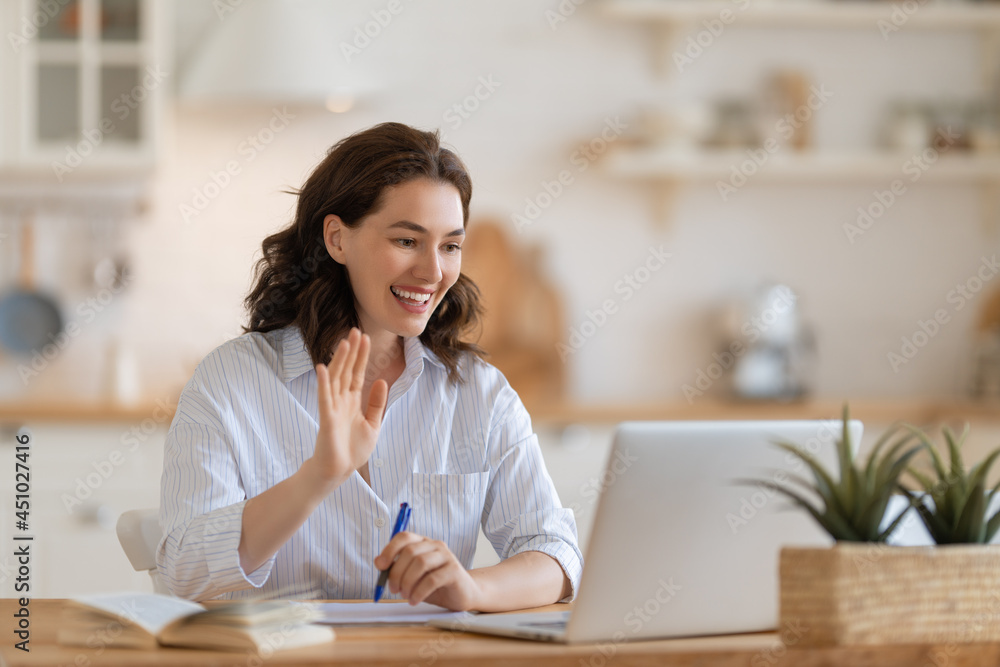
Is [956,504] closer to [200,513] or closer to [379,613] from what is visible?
[379,613]

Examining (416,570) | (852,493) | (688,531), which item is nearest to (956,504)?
(852,493)

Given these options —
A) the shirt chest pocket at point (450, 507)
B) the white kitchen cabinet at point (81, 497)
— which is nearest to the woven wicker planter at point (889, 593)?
the shirt chest pocket at point (450, 507)

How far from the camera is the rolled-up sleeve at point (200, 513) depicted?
54.5 inches

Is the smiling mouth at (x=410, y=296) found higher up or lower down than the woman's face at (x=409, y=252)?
lower down

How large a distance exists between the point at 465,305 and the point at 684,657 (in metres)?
0.92

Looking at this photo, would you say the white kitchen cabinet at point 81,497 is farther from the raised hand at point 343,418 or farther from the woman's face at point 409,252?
the raised hand at point 343,418

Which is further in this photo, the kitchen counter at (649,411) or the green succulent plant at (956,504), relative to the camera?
the kitchen counter at (649,411)

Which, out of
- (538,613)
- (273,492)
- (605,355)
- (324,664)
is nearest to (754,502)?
(538,613)

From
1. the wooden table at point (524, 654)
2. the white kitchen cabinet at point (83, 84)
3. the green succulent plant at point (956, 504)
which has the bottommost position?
the wooden table at point (524, 654)

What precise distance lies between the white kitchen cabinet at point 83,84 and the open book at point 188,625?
2.32 m

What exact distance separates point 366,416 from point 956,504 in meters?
0.73

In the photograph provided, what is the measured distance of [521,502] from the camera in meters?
1.65

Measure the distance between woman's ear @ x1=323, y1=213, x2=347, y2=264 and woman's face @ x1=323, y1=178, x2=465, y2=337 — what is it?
2 cm

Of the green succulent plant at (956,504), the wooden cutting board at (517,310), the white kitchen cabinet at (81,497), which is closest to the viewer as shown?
the green succulent plant at (956,504)
